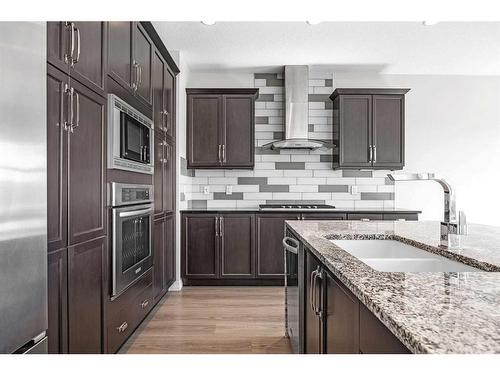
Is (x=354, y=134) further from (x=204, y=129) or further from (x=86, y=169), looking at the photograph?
(x=86, y=169)

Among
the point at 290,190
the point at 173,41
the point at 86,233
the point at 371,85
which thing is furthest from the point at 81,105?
the point at 371,85

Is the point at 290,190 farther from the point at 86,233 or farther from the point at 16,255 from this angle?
the point at 16,255

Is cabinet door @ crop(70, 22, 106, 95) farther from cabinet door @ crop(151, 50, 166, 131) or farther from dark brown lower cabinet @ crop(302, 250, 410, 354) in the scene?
dark brown lower cabinet @ crop(302, 250, 410, 354)

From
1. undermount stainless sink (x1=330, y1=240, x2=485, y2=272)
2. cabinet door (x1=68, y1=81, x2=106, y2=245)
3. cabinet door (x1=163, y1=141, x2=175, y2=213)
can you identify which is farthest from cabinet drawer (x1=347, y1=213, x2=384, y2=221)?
cabinet door (x1=68, y1=81, x2=106, y2=245)

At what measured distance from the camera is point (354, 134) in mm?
4254

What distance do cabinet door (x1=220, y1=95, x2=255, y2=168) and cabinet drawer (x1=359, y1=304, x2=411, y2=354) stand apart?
3.45 metres

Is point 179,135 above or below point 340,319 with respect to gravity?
above

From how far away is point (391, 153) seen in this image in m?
4.26

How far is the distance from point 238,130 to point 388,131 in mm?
1752

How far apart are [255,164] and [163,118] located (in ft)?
5.01

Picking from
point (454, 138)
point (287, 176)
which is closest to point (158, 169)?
point (287, 176)

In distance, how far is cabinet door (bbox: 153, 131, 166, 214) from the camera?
3092 mm

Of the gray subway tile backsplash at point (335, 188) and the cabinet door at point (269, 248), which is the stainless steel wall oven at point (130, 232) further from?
the gray subway tile backsplash at point (335, 188)

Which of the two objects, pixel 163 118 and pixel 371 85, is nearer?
pixel 163 118
